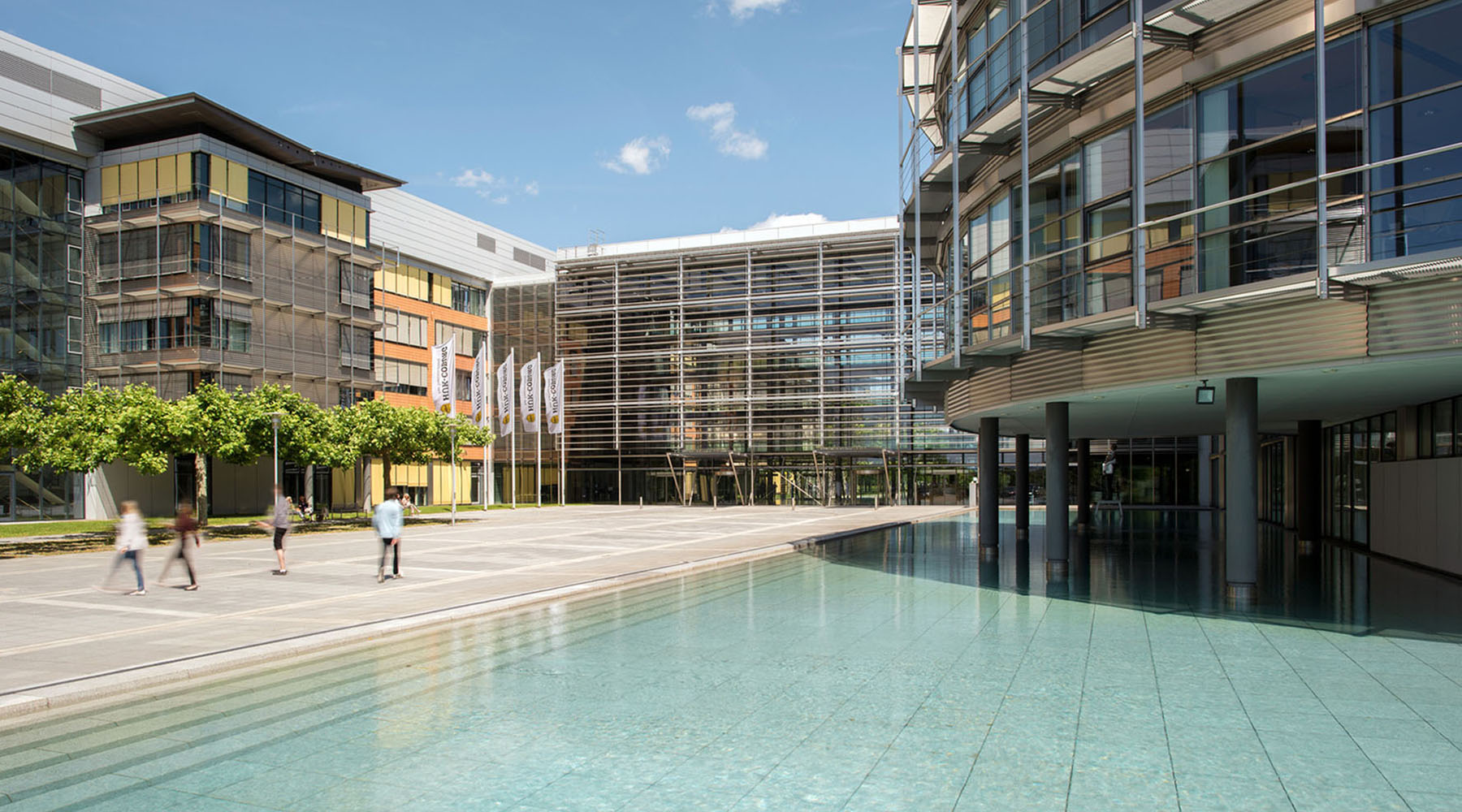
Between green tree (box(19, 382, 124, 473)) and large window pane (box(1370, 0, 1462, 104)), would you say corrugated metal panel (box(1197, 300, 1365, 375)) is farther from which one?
green tree (box(19, 382, 124, 473))

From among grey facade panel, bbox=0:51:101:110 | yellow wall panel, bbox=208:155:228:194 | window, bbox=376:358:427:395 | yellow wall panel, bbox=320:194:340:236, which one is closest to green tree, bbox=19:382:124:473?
yellow wall panel, bbox=208:155:228:194

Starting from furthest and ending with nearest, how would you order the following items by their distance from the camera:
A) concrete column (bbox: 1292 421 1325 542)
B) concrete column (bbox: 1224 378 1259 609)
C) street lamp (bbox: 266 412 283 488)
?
street lamp (bbox: 266 412 283 488)
concrete column (bbox: 1292 421 1325 542)
concrete column (bbox: 1224 378 1259 609)

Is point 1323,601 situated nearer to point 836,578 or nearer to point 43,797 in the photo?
point 836,578

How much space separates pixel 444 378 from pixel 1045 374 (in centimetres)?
3329

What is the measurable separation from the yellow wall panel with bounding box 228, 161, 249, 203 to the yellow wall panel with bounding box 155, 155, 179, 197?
2.23m

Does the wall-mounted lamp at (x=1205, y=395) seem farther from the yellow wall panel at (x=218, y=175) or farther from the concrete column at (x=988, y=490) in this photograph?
the yellow wall panel at (x=218, y=175)

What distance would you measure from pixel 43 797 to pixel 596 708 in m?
3.83

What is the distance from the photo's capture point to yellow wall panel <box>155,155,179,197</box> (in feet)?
145

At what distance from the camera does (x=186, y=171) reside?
4409cm

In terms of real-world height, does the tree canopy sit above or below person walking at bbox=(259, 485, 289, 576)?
above

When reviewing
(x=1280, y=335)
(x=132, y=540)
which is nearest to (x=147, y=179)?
(x=132, y=540)

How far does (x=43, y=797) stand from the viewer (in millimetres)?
6102

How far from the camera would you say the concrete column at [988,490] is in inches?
903

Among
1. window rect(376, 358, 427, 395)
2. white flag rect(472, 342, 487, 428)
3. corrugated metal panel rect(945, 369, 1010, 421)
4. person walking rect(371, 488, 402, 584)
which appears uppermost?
window rect(376, 358, 427, 395)
